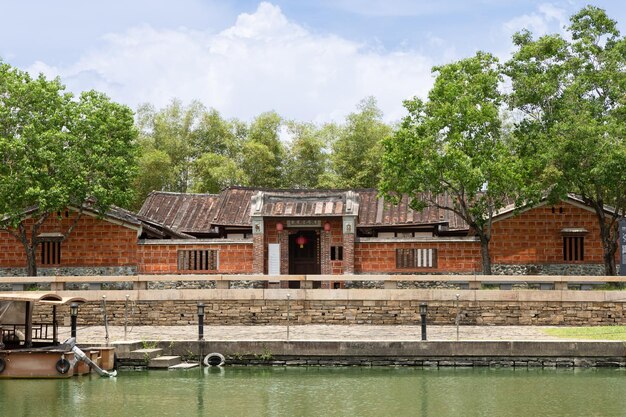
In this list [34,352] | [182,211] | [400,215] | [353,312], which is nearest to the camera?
[34,352]

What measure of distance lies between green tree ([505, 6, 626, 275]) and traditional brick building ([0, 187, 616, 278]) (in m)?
1.52

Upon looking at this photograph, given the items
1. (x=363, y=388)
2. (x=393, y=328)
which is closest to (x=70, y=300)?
(x=363, y=388)

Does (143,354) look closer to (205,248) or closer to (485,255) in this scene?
(205,248)

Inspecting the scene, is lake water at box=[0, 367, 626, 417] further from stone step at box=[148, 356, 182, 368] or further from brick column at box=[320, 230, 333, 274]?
brick column at box=[320, 230, 333, 274]

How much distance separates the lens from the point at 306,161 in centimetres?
6047

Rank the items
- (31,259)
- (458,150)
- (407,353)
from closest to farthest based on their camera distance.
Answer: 1. (407,353)
2. (458,150)
3. (31,259)

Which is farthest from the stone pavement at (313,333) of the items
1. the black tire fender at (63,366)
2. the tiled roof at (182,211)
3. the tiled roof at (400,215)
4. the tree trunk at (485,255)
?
the tiled roof at (182,211)

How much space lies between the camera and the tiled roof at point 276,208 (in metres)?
37.6

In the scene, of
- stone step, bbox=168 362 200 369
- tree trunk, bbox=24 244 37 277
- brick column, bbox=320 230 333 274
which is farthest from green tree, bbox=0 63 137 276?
stone step, bbox=168 362 200 369

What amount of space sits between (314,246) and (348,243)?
2070 mm

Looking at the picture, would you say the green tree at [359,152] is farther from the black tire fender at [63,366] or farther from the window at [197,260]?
the black tire fender at [63,366]

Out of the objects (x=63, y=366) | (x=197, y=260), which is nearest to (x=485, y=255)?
(x=197, y=260)

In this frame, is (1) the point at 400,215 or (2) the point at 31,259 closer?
(2) the point at 31,259

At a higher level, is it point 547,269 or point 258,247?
point 258,247
